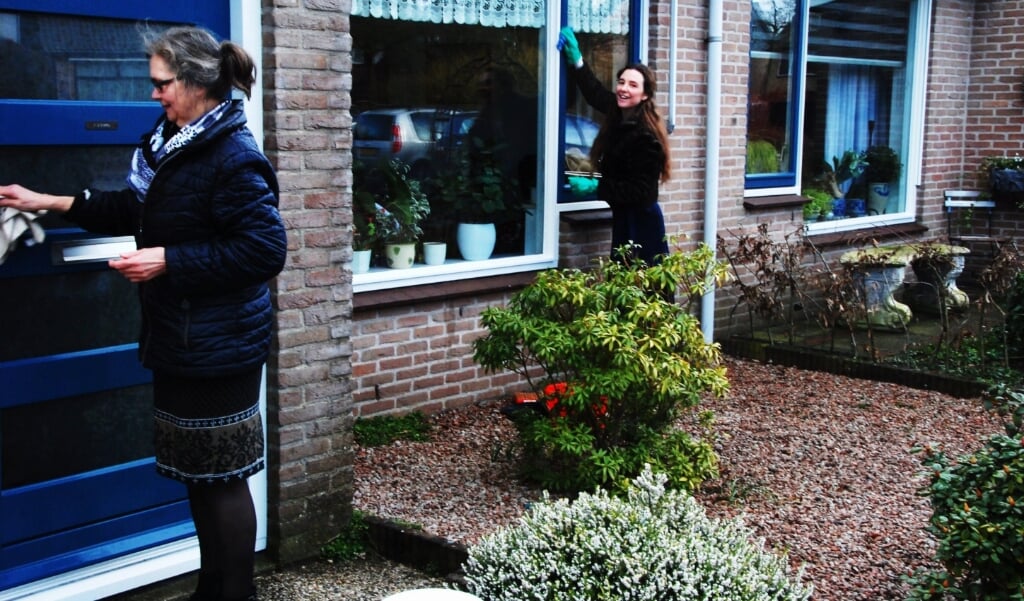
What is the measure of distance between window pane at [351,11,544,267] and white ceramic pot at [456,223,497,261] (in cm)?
5

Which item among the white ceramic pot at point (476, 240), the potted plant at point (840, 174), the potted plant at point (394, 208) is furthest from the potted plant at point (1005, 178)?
the potted plant at point (394, 208)

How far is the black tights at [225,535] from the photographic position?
360 cm

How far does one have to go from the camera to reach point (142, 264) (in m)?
3.35

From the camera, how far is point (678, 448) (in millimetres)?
5395

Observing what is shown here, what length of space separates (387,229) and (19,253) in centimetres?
313

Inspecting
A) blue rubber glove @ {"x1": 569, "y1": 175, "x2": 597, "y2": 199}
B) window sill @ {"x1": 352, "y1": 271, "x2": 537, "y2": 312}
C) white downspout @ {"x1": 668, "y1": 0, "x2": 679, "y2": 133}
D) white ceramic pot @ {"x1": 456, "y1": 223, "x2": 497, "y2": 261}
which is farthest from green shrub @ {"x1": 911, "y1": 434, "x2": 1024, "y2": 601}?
white downspout @ {"x1": 668, "y1": 0, "x2": 679, "y2": 133}

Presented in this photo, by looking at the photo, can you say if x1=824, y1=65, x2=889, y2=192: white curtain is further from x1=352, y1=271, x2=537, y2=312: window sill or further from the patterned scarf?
the patterned scarf

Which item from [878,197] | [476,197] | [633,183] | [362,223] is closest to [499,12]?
[476,197]

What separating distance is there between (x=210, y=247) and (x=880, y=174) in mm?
9616

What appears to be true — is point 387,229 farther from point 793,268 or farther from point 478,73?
point 793,268

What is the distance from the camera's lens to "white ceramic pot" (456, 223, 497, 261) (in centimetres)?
721

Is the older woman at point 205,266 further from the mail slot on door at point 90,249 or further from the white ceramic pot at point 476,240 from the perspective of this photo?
the white ceramic pot at point 476,240

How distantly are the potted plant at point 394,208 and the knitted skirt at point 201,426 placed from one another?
3.17 metres

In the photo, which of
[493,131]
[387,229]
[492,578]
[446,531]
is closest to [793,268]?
[493,131]
